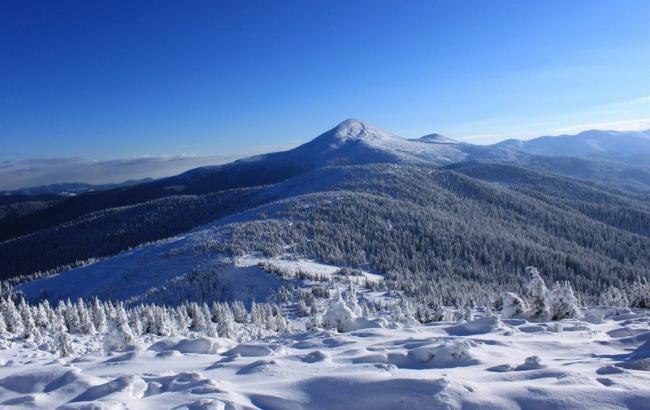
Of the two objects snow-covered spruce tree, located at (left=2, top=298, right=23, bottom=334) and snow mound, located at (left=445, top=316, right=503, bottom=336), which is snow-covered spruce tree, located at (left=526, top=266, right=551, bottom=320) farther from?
snow-covered spruce tree, located at (left=2, top=298, right=23, bottom=334)

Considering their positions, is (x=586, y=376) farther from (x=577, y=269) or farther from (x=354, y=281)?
(x=577, y=269)

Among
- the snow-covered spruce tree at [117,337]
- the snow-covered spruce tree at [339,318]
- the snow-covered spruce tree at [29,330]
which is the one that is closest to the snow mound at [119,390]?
the snow-covered spruce tree at [339,318]

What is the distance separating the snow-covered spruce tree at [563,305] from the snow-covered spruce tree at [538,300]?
1.60 ft

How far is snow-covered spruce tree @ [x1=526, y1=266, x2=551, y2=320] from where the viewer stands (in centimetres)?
3428

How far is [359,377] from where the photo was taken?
12.9 m

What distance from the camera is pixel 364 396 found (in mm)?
11742

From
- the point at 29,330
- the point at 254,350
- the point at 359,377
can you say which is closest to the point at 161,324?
the point at 29,330

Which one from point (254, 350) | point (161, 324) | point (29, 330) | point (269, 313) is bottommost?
point (269, 313)

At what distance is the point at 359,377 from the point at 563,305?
28863 millimetres

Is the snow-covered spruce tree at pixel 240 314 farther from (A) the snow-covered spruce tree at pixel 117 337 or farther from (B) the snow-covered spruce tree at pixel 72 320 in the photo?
(A) the snow-covered spruce tree at pixel 117 337

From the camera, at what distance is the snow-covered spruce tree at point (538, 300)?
112 feet

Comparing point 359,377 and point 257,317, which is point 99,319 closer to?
point 257,317

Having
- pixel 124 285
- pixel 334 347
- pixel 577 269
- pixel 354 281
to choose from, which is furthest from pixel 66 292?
pixel 577 269

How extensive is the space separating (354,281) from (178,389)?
11726 cm
